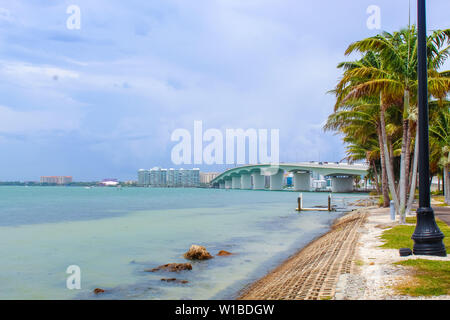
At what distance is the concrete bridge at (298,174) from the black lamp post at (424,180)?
281 ft

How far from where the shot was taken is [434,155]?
36.9 metres

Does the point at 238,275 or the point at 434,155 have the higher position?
the point at 434,155

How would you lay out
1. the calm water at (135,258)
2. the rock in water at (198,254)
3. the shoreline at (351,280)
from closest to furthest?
1. the shoreline at (351,280)
2. the calm water at (135,258)
3. the rock in water at (198,254)

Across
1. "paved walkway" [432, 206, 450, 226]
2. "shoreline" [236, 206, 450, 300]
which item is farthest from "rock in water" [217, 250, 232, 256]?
"paved walkway" [432, 206, 450, 226]

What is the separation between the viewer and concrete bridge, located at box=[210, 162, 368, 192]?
9764cm

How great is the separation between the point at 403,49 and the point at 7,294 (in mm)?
16960

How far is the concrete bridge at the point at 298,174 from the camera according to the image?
97637 millimetres

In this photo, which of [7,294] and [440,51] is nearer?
[7,294]

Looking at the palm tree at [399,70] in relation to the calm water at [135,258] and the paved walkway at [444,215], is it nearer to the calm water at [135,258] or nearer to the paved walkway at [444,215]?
the paved walkway at [444,215]

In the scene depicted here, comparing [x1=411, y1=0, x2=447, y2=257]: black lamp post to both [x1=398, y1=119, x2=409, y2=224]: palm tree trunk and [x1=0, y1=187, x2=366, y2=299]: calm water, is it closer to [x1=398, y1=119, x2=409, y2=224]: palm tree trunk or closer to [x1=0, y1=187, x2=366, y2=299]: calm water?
[x1=0, y1=187, x2=366, y2=299]: calm water

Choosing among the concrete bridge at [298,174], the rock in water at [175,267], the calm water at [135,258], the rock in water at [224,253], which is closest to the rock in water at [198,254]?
the calm water at [135,258]
